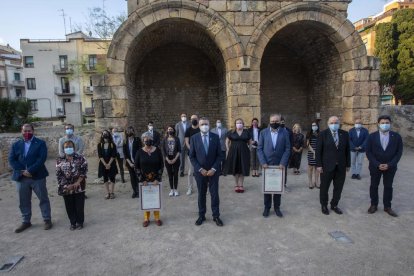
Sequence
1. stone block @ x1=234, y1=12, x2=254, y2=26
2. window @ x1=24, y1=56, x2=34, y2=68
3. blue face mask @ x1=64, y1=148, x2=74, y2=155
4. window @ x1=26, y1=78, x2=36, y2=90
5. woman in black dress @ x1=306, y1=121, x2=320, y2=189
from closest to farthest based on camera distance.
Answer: blue face mask @ x1=64, y1=148, x2=74, y2=155
woman in black dress @ x1=306, y1=121, x2=320, y2=189
stone block @ x1=234, y1=12, x2=254, y2=26
window @ x1=24, y1=56, x2=34, y2=68
window @ x1=26, y1=78, x2=36, y2=90

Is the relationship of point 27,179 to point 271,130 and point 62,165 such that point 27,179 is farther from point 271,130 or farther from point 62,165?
point 271,130

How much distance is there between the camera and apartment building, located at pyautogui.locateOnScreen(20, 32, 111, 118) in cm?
3381

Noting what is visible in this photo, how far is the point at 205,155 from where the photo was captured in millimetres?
4543

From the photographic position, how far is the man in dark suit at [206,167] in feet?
14.8

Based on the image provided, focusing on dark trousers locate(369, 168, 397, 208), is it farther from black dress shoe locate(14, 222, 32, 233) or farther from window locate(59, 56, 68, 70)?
window locate(59, 56, 68, 70)

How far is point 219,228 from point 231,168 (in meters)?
1.96

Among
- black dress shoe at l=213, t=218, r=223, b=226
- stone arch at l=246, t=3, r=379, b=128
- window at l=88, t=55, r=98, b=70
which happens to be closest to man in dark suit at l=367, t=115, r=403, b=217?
black dress shoe at l=213, t=218, r=223, b=226

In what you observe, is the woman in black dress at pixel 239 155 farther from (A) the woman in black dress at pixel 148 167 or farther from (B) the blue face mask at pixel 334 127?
(A) the woman in black dress at pixel 148 167

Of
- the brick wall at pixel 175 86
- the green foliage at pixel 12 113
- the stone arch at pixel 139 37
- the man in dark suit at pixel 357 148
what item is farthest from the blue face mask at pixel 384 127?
the green foliage at pixel 12 113

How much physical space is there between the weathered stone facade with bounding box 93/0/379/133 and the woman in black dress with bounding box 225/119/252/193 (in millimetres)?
2401

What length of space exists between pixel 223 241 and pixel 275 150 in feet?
5.89

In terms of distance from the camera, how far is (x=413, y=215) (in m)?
4.70

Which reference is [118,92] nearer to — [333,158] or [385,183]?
[333,158]

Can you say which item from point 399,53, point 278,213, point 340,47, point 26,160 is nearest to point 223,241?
point 278,213
